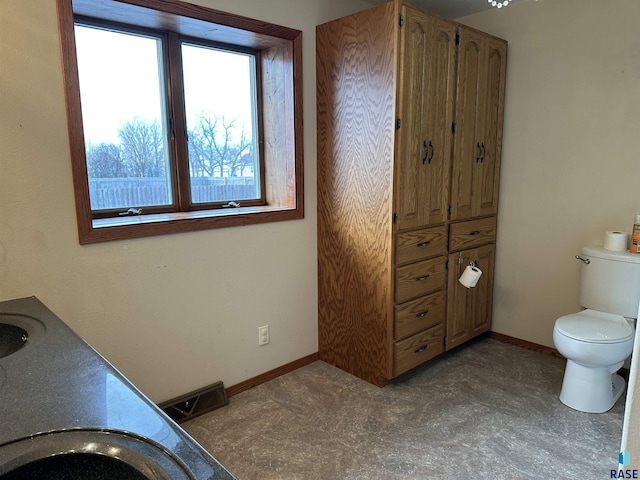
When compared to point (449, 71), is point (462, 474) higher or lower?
lower

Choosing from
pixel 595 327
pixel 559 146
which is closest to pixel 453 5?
pixel 559 146

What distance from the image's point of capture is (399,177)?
2.32m

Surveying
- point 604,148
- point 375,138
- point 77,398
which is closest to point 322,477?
point 77,398

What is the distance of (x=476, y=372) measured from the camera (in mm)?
2709

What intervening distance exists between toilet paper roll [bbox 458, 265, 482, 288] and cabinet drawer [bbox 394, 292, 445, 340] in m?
0.16

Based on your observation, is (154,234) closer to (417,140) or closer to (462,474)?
(417,140)

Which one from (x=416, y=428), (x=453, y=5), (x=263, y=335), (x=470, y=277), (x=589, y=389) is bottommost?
(x=416, y=428)

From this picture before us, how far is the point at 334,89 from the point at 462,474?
2.06 metres

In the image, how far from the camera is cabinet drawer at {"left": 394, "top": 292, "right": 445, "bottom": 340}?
8.16 feet

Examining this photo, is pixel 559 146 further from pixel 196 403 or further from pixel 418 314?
pixel 196 403

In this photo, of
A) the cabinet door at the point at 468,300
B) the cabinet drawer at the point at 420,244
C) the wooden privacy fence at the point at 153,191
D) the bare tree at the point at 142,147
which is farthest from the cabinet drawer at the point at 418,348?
the bare tree at the point at 142,147

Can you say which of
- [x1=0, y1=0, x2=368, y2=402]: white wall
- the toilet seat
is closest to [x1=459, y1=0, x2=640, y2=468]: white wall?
the toilet seat

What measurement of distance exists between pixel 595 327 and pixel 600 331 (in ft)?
0.16

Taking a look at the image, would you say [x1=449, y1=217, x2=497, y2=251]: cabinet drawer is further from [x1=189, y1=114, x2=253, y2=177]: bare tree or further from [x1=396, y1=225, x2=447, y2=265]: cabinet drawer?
[x1=189, y1=114, x2=253, y2=177]: bare tree
